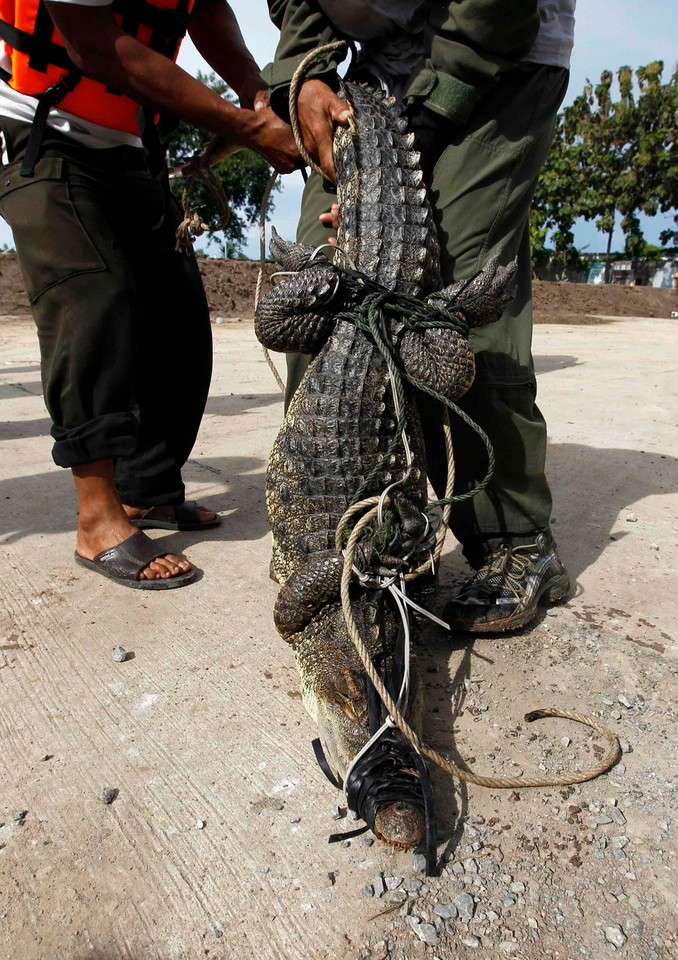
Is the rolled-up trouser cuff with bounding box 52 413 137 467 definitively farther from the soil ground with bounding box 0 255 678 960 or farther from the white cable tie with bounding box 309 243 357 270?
the white cable tie with bounding box 309 243 357 270

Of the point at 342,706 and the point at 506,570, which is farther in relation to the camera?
the point at 506,570

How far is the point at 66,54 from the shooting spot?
8.18 feet

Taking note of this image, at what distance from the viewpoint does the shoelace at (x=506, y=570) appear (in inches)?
91.7

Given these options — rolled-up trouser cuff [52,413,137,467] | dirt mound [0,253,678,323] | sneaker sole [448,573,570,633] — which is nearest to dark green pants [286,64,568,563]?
sneaker sole [448,573,570,633]

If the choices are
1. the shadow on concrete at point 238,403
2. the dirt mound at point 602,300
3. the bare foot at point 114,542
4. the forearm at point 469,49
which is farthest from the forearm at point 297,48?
the dirt mound at point 602,300

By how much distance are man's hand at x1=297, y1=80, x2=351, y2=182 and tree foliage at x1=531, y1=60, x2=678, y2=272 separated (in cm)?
2881

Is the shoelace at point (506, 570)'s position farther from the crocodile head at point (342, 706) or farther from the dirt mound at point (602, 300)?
the dirt mound at point (602, 300)

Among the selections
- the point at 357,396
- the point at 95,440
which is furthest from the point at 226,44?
the point at 357,396

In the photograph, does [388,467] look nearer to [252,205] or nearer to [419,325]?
[419,325]

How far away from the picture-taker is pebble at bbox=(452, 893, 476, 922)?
1.35 metres

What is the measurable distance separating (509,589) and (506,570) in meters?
0.08

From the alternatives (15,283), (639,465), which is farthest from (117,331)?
(15,283)

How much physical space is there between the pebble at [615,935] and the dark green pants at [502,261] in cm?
128

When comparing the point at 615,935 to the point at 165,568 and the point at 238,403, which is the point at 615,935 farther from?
the point at 238,403
